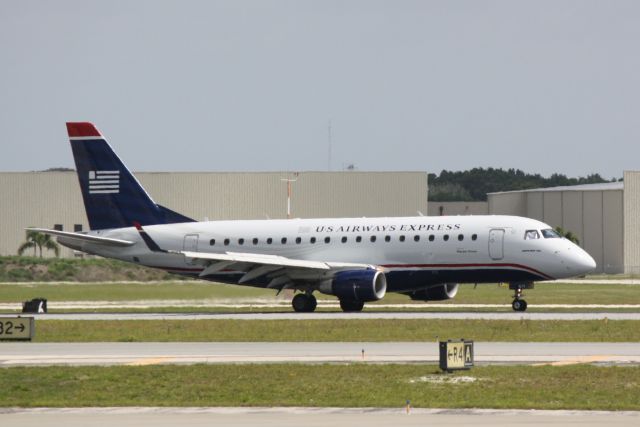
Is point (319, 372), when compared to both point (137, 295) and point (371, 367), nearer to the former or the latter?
point (371, 367)

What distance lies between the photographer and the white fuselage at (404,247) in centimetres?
5681

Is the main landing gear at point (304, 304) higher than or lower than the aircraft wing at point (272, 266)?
lower

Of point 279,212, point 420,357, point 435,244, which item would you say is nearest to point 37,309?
point 435,244

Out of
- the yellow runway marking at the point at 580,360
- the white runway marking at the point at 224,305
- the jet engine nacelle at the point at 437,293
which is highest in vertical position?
the jet engine nacelle at the point at 437,293

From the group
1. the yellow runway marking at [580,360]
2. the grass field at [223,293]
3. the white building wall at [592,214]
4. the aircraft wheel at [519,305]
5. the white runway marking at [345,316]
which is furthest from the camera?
the white building wall at [592,214]

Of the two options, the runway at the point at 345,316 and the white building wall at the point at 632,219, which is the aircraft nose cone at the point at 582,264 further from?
the white building wall at the point at 632,219

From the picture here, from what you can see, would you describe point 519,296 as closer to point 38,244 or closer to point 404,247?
point 404,247

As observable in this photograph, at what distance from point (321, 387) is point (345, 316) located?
2615 centimetres

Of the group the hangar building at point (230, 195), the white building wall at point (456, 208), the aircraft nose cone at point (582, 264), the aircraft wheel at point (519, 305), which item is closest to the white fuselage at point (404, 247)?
the aircraft nose cone at point (582, 264)

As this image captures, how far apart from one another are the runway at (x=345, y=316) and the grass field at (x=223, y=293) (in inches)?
333

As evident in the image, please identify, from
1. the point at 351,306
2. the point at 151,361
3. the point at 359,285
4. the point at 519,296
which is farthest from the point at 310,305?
the point at 151,361

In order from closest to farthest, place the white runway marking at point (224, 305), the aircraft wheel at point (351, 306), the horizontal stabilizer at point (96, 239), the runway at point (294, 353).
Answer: the runway at point (294, 353) < the aircraft wheel at point (351, 306) < the horizontal stabilizer at point (96, 239) < the white runway marking at point (224, 305)

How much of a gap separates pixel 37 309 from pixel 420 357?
100 ft

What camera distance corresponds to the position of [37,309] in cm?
6028
